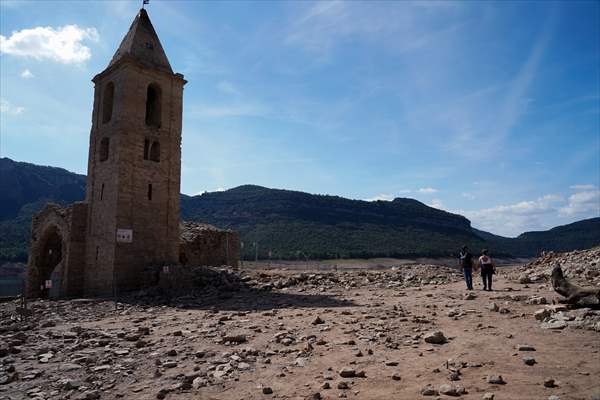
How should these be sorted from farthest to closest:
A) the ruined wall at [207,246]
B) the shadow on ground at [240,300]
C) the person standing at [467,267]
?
the ruined wall at [207,246], the person standing at [467,267], the shadow on ground at [240,300]

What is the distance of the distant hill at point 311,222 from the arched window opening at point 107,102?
4070 centimetres

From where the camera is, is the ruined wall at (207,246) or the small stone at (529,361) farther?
the ruined wall at (207,246)

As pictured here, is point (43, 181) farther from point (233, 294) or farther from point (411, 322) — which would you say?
point (411, 322)

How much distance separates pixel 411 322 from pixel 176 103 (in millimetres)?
18250

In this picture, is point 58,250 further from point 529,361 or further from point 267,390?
point 529,361

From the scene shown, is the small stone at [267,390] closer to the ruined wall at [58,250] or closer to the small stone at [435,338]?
the small stone at [435,338]

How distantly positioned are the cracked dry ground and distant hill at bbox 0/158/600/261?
167 ft

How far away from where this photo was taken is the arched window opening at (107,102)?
2246 centimetres

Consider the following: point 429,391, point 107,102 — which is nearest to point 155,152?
point 107,102

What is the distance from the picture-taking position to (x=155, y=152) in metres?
21.9

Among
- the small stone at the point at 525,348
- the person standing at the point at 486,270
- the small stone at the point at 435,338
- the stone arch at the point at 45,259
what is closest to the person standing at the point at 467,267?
the person standing at the point at 486,270

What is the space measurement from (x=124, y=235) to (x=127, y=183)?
2.42m

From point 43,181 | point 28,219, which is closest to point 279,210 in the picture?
point 28,219

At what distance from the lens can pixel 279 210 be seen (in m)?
91.2
